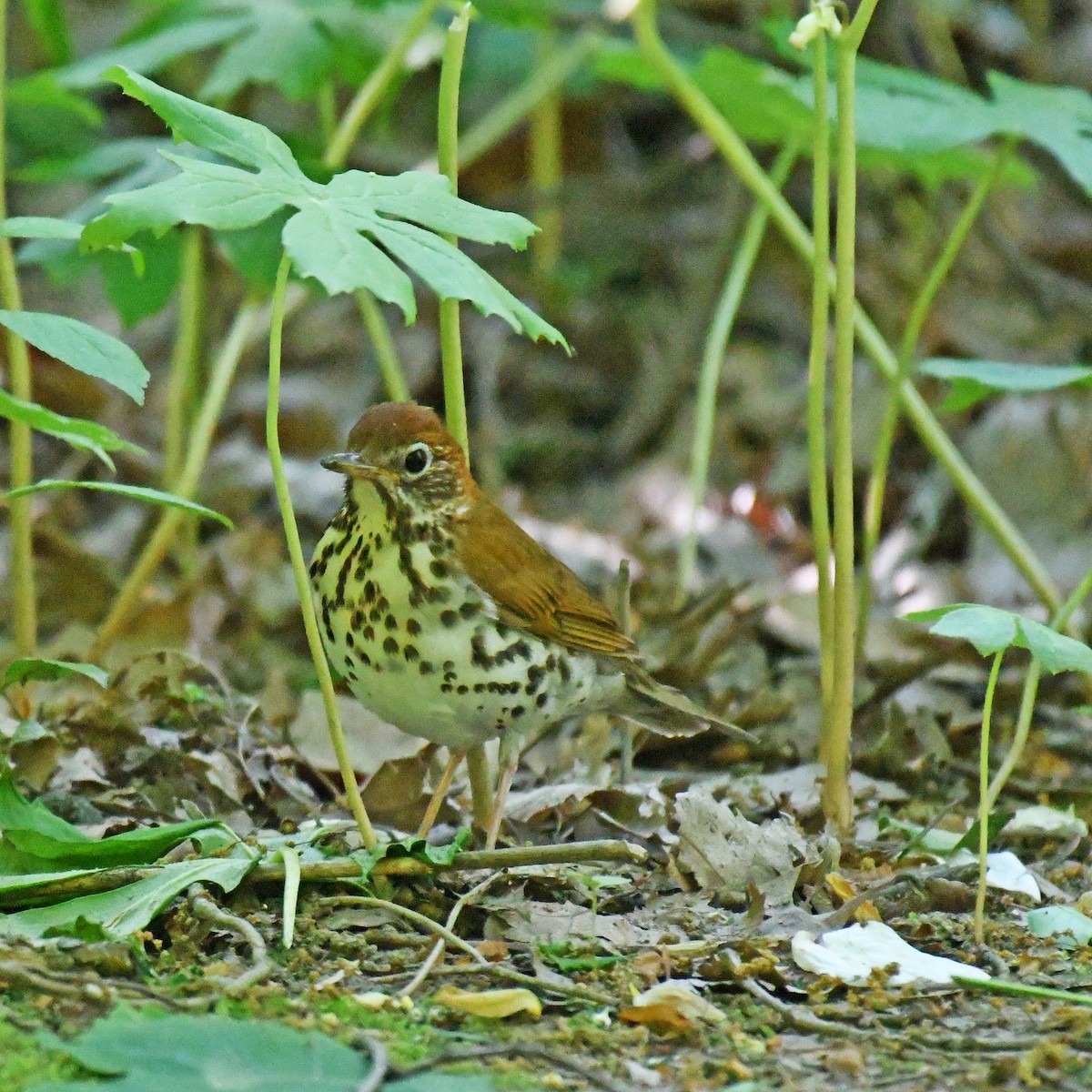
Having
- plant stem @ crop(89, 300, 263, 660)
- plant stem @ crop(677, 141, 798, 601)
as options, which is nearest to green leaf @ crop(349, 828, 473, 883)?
plant stem @ crop(89, 300, 263, 660)

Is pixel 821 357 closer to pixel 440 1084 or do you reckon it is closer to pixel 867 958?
pixel 867 958

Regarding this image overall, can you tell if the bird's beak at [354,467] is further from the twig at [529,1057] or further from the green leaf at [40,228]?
the twig at [529,1057]

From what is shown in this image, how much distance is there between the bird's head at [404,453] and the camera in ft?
11.0

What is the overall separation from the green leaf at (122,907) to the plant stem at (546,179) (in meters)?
4.99

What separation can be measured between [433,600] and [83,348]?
988mm

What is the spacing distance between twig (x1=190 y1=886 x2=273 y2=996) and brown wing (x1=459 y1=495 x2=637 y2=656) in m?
0.93

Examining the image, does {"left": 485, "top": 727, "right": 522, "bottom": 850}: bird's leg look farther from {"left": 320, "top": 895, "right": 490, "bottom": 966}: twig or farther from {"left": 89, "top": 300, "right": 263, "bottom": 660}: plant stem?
{"left": 89, "top": 300, "right": 263, "bottom": 660}: plant stem

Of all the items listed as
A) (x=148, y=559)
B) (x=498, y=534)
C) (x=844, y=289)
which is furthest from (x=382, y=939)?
(x=148, y=559)

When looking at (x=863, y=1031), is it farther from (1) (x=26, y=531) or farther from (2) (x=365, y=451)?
(1) (x=26, y=531)

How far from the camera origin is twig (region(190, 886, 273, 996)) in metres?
2.51

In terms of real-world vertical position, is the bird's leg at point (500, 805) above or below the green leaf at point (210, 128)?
below

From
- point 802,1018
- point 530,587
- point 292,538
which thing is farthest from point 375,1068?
point 530,587

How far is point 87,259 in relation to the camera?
14.9ft

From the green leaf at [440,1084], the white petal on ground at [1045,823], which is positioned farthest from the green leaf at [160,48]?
the green leaf at [440,1084]
